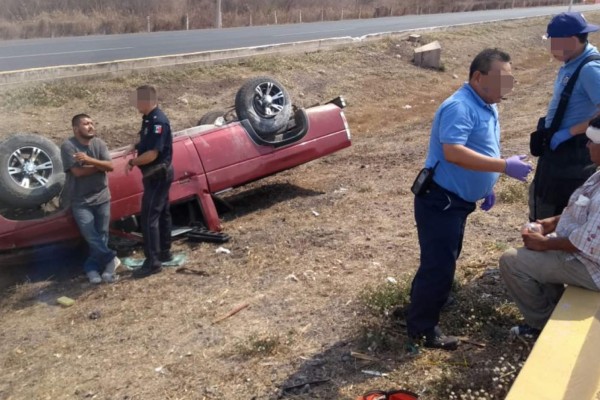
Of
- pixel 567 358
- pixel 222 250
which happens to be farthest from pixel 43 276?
pixel 567 358

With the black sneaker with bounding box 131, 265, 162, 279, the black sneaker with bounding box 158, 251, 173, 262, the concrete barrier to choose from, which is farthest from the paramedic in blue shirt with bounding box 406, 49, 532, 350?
the concrete barrier

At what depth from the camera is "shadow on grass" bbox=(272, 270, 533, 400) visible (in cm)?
335

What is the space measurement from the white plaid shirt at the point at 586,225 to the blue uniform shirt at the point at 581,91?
582 mm

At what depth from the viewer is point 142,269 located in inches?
224

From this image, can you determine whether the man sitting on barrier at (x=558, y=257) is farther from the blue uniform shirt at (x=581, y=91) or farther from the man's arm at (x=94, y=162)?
the man's arm at (x=94, y=162)

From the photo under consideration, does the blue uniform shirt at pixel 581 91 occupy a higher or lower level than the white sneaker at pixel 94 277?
higher

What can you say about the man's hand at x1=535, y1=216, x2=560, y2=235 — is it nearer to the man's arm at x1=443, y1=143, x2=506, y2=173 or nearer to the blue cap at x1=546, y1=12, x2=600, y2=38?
the man's arm at x1=443, y1=143, x2=506, y2=173

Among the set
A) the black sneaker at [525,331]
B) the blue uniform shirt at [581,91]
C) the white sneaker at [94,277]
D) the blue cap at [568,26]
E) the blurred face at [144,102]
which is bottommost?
the white sneaker at [94,277]

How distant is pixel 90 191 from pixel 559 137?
157 inches

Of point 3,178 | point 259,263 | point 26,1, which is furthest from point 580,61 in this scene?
point 26,1

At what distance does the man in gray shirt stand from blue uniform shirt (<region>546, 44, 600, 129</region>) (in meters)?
3.82

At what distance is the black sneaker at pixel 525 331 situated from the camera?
12.2 feet

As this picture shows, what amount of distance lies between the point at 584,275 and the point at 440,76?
14.0 meters

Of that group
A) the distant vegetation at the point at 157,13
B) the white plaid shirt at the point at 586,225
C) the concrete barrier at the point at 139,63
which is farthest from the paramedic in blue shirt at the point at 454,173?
the distant vegetation at the point at 157,13
